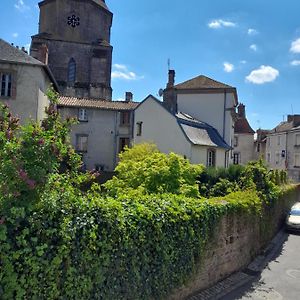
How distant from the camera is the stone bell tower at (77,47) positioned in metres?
40.3

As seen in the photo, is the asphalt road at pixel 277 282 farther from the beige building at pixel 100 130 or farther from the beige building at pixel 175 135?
the beige building at pixel 100 130

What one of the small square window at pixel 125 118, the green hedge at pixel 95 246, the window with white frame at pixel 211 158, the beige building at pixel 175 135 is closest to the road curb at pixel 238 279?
the green hedge at pixel 95 246

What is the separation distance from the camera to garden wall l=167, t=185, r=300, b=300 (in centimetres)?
832

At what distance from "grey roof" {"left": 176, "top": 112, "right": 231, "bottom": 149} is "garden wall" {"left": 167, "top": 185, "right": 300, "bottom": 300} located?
11.2 meters

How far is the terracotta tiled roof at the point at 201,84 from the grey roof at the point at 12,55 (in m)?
14.5

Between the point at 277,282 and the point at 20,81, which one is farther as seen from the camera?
the point at 20,81

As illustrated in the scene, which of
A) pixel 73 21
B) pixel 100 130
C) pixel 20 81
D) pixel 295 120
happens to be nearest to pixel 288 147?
pixel 295 120

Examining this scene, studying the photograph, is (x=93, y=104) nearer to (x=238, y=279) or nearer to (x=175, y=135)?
(x=175, y=135)

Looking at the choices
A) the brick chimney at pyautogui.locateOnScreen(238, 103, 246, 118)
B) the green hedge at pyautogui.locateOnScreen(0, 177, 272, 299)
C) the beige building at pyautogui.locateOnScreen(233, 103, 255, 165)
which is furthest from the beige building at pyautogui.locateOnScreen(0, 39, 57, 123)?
the brick chimney at pyautogui.locateOnScreen(238, 103, 246, 118)

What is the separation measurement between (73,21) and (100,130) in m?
16.9

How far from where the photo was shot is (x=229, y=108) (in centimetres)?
2977

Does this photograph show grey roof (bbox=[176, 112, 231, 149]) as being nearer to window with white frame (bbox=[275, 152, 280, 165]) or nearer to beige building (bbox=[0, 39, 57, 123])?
beige building (bbox=[0, 39, 57, 123])

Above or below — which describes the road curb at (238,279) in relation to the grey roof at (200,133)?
below

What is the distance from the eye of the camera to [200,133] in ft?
85.2
